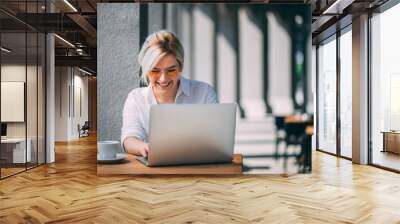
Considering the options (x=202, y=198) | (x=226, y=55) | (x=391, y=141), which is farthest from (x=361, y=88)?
A: (x=202, y=198)

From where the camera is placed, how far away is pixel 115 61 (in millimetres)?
5879

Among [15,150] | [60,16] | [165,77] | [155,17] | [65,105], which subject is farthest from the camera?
[65,105]

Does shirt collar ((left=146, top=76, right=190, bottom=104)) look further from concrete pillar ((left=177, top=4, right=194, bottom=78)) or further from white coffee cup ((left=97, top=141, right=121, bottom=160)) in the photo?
white coffee cup ((left=97, top=141, right=121, bottom=160))

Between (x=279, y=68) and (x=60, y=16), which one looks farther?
(x=60, y=16)

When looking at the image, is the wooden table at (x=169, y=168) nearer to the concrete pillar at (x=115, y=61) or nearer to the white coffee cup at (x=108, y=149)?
the white coffee cup at (x=108, y=149)

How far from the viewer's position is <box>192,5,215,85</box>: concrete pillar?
5.79 meters

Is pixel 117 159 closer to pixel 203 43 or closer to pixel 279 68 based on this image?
pixel 203 43

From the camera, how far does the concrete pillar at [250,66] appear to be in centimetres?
580

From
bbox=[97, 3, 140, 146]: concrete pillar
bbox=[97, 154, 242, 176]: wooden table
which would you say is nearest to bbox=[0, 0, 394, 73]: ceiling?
bbox=[97, 3, 140, 146]: concrete pillar

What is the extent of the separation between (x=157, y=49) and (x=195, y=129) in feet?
6.17

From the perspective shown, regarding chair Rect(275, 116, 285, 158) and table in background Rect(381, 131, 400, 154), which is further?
table in background Rect(381, 131, 400, 154)

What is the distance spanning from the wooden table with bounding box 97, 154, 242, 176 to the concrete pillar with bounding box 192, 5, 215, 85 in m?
1.33

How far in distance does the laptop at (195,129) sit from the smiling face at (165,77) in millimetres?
1260

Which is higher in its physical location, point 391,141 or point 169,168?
point 391,141
